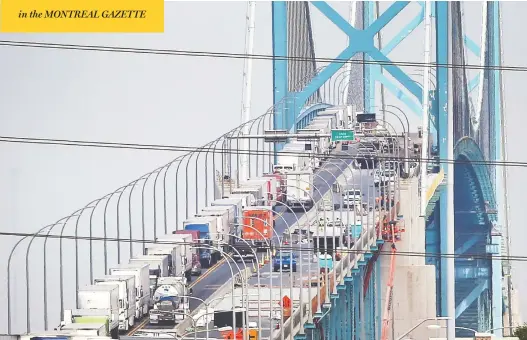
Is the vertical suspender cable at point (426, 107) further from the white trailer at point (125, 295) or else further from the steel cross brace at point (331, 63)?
the white trailer at point (125, 295)

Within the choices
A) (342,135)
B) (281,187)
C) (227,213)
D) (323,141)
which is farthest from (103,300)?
(323,141)

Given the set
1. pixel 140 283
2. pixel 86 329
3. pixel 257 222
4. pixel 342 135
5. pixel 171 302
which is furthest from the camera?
pixel 342 135

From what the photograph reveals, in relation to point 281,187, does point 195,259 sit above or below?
below

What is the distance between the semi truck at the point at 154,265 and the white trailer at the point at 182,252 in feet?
2.83

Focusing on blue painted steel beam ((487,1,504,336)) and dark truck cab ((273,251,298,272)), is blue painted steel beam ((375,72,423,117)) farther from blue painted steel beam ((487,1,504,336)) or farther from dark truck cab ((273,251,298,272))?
dark truck cab ((273,251,298,272))

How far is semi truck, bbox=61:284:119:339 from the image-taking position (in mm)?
43219

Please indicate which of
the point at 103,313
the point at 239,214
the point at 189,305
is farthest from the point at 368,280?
the point at 103,313

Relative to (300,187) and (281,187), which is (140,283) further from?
(281,187)

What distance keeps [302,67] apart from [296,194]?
2480 cm

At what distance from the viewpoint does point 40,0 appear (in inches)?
1763

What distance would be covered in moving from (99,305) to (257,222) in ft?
55.5

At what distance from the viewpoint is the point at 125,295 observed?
4594cm

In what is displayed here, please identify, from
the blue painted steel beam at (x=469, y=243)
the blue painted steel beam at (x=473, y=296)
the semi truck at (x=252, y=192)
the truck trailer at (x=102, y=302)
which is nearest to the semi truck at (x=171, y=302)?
the truck trailer at (x=102, y=302)

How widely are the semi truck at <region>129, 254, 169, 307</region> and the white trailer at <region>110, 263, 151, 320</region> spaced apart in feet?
1.08
